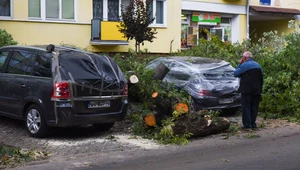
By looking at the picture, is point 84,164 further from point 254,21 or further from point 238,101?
point 254,21

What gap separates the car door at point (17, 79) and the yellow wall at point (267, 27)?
22077 millimetres

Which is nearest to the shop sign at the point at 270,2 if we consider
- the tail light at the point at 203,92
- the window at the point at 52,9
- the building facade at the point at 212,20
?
the building facade at the point at 212,20

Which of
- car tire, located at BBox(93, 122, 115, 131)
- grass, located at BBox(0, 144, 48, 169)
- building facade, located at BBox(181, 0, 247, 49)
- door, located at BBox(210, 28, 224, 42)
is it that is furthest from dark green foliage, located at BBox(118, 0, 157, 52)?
grass, located at BBox(0, 144, 48, 169)

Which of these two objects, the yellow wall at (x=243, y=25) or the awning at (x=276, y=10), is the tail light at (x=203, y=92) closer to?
the yellow wall at (x=243, y=25)

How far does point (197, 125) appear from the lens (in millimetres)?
10430

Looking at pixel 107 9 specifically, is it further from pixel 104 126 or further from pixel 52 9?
pixel 104 126

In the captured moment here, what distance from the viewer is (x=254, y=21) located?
32500mm

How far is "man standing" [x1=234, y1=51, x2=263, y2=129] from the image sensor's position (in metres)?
11.2

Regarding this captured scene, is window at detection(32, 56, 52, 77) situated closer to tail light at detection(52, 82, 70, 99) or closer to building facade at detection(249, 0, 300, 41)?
tail light at detection(52, 82, 70, 99)

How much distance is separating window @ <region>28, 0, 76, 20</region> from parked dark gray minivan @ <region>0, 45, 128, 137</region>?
8.65 meters

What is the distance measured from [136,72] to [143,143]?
334 cm

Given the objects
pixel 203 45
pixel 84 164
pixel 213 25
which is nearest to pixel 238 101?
pixel 203 45

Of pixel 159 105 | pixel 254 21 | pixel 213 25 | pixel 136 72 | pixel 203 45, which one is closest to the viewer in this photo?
pixel 159 105

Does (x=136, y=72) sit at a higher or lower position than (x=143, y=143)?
higher
